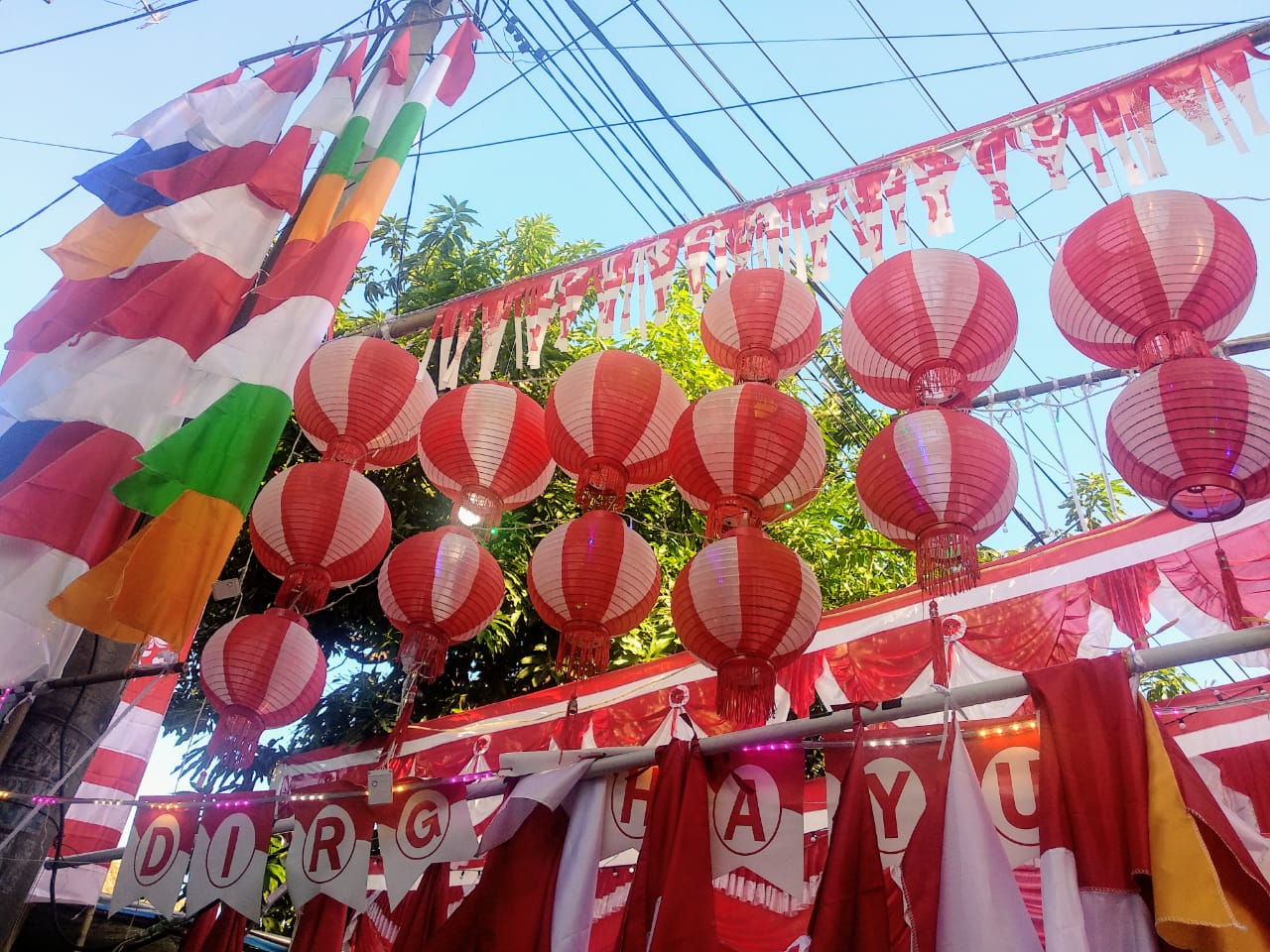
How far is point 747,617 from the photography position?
3475 millimetres

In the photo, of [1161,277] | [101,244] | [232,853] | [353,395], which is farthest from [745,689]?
[101,244]

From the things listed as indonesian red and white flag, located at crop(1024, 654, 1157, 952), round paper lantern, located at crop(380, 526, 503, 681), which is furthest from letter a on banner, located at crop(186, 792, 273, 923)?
indonesian red and white flag, located at crop(1024, 654, 1157, 952)

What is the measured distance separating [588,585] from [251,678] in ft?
5.79

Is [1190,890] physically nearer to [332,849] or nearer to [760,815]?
[760,815]

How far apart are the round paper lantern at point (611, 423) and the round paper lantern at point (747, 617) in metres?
0.84

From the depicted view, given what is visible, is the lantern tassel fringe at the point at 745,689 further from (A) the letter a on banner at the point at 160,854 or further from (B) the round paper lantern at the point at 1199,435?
(A) the letter a on banner at the point at 160,854

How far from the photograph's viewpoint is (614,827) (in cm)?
318

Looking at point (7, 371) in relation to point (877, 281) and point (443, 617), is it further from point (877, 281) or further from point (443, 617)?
point (877, 281)

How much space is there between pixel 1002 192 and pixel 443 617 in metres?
3.40

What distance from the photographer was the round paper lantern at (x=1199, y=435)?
3037mm

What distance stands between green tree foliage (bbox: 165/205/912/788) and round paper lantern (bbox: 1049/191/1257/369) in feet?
16.0

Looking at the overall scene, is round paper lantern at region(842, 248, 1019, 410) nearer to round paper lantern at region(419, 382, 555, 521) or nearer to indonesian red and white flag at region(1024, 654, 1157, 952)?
indonesian red and white flag at region(1024, 654, 1157, 952)

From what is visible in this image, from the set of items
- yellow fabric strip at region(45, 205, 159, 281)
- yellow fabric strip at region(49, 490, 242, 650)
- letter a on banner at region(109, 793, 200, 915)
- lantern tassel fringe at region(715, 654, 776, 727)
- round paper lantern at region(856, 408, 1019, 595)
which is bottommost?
letter a on banner at region(109, 793, 200, 915)

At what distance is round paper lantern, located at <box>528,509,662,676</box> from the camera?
4016mm
